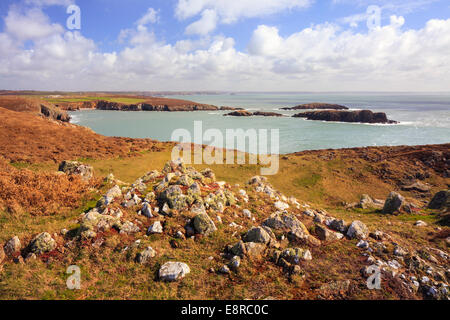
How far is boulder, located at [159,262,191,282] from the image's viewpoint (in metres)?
7.09

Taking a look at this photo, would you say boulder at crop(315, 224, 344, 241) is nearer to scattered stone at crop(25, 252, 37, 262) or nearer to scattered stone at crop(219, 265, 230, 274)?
scattered stone at crop(219, 265, 230, 274)

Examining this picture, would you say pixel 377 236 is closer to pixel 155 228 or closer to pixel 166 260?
pixel 166 260

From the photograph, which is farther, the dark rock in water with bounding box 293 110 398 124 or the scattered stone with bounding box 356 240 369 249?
the dark rock in water with bounding box 293 110 398 124

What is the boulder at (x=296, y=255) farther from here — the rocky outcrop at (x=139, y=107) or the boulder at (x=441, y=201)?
the rocky outcrop at (x=139, y=107)

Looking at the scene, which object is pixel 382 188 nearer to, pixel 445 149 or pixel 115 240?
pixel 445 149

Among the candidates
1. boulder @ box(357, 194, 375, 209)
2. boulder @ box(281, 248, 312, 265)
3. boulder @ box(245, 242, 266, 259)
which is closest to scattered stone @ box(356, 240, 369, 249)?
boulder @ box(281, 248, 312, 265)

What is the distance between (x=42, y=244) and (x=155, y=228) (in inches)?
151

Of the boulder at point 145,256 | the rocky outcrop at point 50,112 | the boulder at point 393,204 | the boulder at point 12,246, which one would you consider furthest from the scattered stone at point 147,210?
the rocky outcrop at point 50,112

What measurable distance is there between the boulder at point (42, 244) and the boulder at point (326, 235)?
1089cm

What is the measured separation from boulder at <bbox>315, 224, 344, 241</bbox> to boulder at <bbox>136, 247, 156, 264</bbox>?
24.3 feet
